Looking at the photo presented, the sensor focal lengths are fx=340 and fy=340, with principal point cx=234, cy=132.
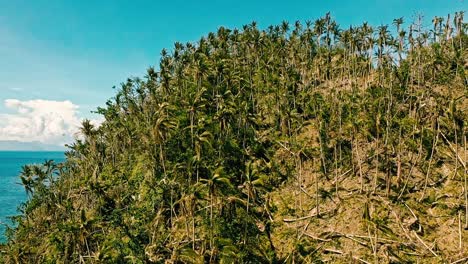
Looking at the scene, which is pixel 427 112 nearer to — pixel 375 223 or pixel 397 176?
pixel 397 176

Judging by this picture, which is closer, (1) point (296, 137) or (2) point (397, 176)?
(2) point (397, 176)

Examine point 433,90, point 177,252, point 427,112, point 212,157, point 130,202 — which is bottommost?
point 177,252

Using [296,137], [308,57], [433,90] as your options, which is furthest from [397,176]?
[308,57]

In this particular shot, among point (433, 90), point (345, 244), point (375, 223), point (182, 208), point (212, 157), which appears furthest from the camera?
point (433, 90)

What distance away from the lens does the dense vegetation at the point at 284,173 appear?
3828 centimetres

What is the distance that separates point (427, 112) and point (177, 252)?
36.3 meters

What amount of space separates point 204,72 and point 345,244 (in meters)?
33.8

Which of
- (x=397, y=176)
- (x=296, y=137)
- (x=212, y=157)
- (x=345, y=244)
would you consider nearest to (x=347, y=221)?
(x=345, y=244)

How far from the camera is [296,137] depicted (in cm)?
5397

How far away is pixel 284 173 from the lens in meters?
50.8

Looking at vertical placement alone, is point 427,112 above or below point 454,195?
above

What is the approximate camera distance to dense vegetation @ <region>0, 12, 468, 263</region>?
1507 inches

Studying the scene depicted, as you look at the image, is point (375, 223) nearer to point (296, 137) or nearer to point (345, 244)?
point (345, 244)

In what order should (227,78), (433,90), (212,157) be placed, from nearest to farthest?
(212,157) → (433,90) → (227,78)
